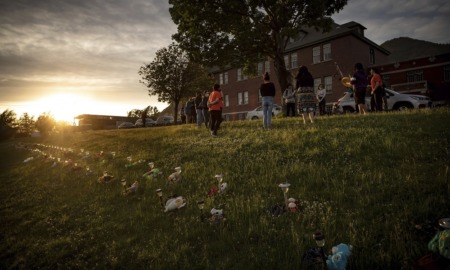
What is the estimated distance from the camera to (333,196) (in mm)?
3902

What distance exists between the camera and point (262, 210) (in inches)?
152

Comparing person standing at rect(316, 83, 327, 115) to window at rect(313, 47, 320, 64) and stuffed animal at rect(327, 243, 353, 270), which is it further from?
window at rect(313, 47, 320, 64)

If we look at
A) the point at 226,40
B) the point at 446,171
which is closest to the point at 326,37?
the point at 226,40

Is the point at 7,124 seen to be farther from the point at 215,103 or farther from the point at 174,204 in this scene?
the point at 174,204

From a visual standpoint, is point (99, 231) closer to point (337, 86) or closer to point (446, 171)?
point (446, 171)

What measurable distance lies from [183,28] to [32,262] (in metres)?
18.2

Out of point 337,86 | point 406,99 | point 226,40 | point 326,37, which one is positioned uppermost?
point 326,37

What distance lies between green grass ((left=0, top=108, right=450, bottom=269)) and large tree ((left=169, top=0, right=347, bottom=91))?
1213 cm

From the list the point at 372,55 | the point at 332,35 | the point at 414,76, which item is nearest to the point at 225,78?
the point at 332,35

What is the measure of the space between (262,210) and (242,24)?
16.5 meters

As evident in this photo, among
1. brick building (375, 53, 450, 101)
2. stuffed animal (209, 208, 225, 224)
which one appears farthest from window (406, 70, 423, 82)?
stuffed animal (209, 208, 225, 224)

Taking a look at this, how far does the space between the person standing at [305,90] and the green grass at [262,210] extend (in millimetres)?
2645

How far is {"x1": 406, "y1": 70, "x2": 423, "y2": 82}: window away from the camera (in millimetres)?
28047

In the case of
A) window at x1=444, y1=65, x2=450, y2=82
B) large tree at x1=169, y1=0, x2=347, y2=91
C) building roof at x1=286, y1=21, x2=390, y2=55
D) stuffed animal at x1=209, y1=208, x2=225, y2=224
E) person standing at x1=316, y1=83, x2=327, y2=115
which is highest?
building roof at x1=286, y1=21, x2=390, y2=55
